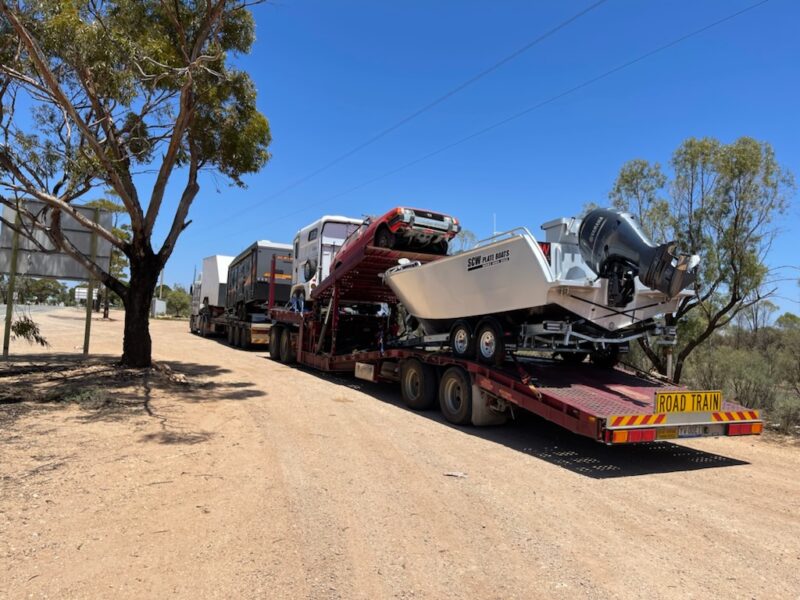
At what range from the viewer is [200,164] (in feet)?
43.6

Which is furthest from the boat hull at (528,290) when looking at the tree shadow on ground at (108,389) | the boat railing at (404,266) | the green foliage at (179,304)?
the green foliage at (179,304)

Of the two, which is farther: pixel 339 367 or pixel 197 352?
pixel 197 352

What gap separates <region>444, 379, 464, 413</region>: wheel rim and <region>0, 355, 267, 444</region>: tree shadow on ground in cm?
358

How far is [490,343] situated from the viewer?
27.4 ft

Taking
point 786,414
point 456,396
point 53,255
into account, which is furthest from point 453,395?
point 53,255

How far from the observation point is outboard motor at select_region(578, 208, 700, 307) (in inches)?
268

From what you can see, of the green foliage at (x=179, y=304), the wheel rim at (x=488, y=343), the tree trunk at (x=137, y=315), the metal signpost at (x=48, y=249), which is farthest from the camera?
the green foliage at (x=179, y=304)

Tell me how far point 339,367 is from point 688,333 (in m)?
7.92

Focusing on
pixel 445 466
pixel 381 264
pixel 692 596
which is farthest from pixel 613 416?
pixel 381 264

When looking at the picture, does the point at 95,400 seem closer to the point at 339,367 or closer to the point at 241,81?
the point at 339,367

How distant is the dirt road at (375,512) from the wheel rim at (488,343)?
1.14 meters

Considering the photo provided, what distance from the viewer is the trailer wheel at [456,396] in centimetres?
845

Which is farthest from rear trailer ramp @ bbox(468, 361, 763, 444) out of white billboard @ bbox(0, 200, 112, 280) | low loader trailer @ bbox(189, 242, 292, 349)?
low loader trailer @ bbox(189, 242, 292, 349)

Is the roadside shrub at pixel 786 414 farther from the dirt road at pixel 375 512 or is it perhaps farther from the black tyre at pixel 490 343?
the black tyre at pixel 490 343
